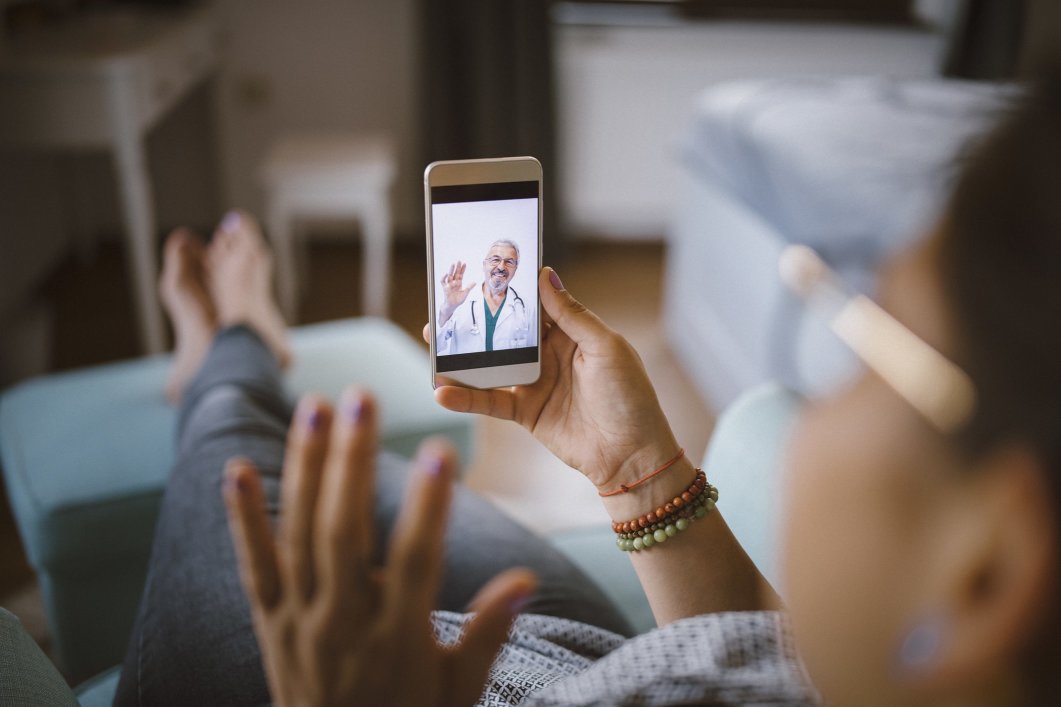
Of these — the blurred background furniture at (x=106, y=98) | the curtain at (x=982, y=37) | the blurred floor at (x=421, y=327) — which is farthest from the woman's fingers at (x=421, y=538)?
the curtain at (x=982, y=37)

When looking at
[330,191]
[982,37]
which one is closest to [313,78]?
[330,191]

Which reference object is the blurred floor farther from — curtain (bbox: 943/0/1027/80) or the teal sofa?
curtain (bbox: 943/0/1027/80)

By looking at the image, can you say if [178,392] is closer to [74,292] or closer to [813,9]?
[74,292]

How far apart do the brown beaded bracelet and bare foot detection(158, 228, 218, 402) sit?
94 centimetres

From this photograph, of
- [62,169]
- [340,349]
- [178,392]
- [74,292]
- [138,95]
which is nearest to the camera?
[178,392]

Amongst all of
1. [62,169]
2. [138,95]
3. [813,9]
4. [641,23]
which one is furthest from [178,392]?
[813,9]

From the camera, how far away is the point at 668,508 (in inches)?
23.3

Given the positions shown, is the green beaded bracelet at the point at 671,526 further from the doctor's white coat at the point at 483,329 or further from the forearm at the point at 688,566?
the doctor's white coat at the point at 483,329

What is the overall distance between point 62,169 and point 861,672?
3.00 metres

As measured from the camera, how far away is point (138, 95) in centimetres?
187

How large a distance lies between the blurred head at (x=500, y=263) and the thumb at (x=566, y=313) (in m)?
0.02

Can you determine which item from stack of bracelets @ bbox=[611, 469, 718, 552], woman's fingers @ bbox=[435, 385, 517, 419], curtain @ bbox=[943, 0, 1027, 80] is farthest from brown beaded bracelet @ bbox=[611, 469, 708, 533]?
curtain @ bbox=[943, 0, 1027, 80]

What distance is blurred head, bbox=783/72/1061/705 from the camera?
26 cm

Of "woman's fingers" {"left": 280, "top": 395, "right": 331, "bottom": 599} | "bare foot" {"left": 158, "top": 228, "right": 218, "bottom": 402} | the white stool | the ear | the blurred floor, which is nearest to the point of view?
the ear
